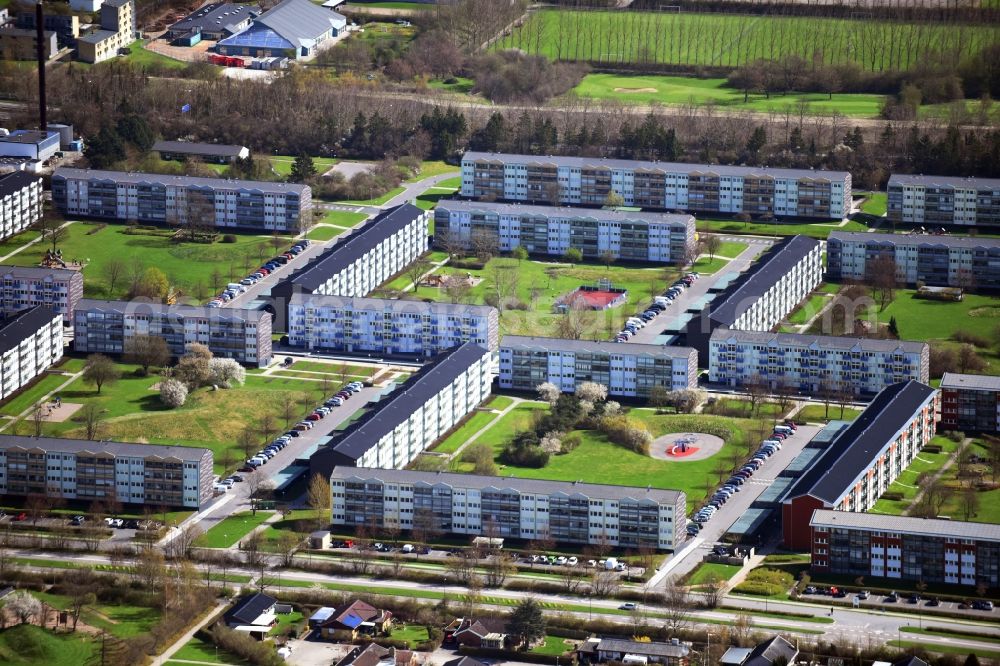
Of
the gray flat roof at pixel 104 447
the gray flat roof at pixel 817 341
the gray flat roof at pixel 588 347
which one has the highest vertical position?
the gray flat roof at pixel 817 341

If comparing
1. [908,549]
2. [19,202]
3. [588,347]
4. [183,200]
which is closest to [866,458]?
[908,549]

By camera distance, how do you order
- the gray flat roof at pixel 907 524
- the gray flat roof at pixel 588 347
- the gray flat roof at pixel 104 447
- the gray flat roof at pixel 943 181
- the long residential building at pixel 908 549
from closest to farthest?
the long residential building at pixel 908 549, the gray flat roof at pixel 907 524, the gray flat roof at pixel 104 447, the gray flat roof at pixel 588 347, the gray flat roof at pixel 943 181

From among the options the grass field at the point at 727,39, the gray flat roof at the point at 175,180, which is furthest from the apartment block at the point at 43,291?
the grass field at the point at 727,39

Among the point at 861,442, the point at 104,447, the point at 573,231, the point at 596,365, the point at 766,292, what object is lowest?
the point at 104,447

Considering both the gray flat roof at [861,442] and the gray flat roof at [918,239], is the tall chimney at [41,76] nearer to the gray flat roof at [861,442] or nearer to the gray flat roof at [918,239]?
the gray flat roof at [918,239]

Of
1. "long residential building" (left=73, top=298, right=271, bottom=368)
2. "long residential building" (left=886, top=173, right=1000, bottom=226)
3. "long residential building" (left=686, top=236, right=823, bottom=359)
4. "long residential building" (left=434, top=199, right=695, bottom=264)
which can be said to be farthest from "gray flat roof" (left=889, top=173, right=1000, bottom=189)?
"long residential building" (left=73, top=298, right=271, bottom=368)

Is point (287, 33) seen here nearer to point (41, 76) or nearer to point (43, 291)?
point (41, 76)

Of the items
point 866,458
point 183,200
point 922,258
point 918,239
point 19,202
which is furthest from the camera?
point 183,200
